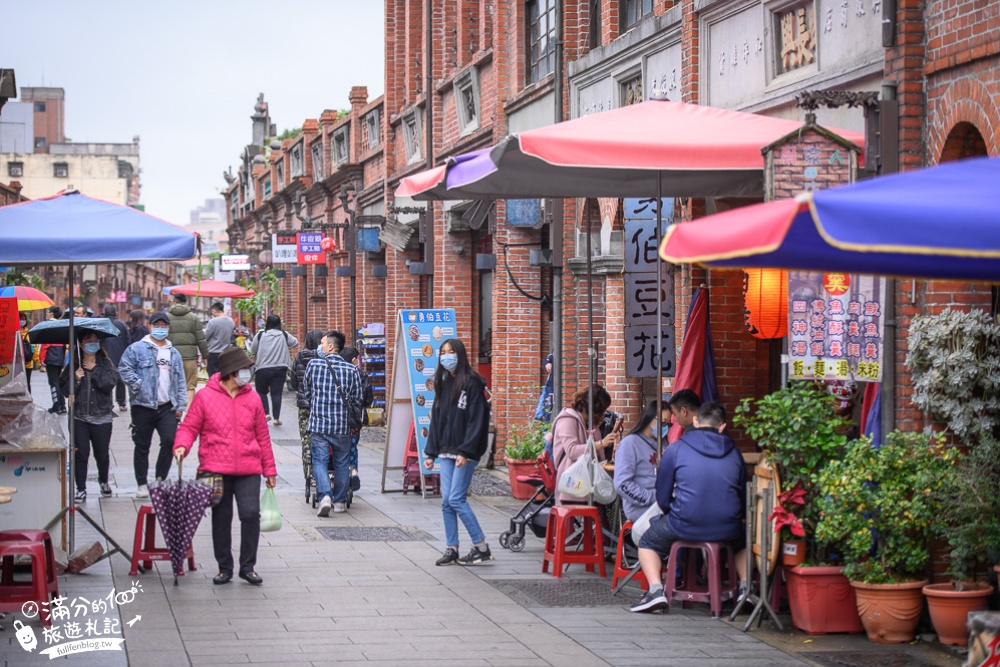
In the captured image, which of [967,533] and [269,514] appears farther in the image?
[269,514]

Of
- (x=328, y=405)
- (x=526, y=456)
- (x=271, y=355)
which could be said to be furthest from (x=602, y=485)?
(x=271, y=355)

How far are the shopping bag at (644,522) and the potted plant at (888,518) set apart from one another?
1.57 m

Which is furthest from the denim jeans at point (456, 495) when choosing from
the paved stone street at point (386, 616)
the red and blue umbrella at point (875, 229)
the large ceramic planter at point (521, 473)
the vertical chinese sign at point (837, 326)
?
the red and blue umbrella at point (875, 229)

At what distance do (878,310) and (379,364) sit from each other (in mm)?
17052

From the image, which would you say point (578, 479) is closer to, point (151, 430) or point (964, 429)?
point (964, 429)

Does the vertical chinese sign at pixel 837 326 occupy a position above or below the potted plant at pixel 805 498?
above

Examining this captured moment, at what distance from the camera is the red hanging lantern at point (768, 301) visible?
1023cm

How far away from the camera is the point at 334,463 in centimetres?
1477

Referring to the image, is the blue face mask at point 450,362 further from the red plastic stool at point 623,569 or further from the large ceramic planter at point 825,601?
the large ceramic planter at point 825,601

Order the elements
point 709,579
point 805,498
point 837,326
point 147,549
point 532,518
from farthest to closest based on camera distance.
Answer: point 532,518 < point 147,549 < point 709,579 < point 837,326 < point 805,498

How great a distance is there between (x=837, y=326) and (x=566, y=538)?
3210 millimetres

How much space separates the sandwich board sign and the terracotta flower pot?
287 inches

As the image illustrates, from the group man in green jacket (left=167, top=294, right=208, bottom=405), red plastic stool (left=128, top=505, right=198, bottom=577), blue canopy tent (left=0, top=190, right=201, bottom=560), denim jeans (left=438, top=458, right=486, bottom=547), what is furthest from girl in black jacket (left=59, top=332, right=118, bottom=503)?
man in green jacket (left=167, top=294, right=208, bottom=405)

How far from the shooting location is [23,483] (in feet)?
35.9
